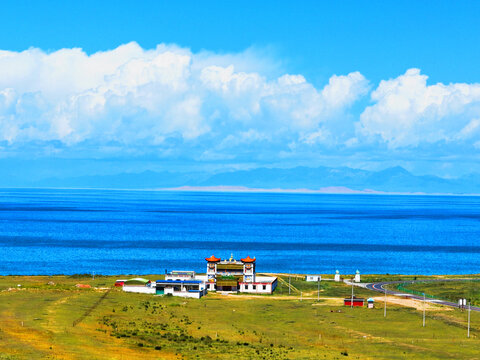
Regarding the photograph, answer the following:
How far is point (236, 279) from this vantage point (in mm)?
119125

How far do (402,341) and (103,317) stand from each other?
35.0 metres

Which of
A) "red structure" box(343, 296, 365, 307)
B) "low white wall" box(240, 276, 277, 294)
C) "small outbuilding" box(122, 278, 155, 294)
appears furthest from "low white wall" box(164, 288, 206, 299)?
"red structure" box(343, 296, 365, 307)

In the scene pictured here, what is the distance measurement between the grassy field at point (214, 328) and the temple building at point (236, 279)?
197 inches

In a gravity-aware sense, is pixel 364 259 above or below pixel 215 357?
above

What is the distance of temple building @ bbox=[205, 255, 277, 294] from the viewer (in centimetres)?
11650

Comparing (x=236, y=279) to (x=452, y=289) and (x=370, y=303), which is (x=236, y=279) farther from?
(x=452, y=289)

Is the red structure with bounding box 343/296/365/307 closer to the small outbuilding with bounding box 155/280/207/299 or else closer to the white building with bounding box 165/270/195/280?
the small outbuilding with bounding box 155/280/207/299

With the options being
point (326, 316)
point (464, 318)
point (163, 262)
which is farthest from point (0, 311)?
point (163, 262)

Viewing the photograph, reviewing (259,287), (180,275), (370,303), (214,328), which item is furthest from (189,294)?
(370,303)

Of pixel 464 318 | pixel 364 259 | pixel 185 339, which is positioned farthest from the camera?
pixel 364 259

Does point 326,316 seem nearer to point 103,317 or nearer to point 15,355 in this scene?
point 103,317

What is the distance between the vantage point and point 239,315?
92.0m

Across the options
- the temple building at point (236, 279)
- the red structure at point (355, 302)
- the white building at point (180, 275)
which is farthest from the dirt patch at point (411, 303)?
the white building at point (180, 275)

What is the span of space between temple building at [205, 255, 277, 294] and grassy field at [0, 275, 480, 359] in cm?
501
